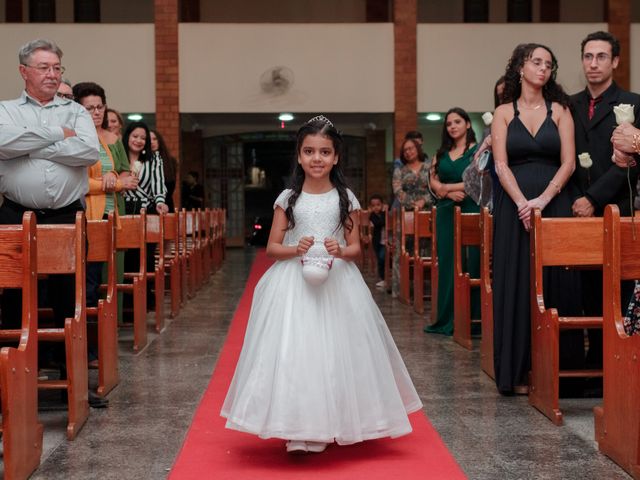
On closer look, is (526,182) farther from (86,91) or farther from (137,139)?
(137,139)

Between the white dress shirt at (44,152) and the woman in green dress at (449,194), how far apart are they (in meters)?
3.46

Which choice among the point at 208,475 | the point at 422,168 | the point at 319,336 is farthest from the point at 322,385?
the point at 422,168

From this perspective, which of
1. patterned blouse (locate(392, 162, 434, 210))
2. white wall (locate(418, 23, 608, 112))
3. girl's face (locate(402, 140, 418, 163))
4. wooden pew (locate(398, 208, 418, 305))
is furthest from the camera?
white wall (locate(418, 23, 608, 112))

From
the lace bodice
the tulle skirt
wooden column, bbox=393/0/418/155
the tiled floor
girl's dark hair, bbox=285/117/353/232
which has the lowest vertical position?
the tiled floor

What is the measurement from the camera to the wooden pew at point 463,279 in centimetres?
697

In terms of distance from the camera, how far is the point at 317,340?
3924mm

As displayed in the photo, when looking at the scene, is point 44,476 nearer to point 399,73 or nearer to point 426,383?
point 426,383

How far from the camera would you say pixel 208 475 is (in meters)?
3.74

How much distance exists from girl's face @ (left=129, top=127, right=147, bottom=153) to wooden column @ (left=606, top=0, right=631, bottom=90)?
1092 cm

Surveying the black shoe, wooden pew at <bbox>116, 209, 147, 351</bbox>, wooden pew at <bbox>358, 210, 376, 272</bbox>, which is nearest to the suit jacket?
the black shoe

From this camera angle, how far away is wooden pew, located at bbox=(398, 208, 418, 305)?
10008 millimetres

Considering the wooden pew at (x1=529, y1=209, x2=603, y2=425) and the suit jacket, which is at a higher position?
the suit jacket

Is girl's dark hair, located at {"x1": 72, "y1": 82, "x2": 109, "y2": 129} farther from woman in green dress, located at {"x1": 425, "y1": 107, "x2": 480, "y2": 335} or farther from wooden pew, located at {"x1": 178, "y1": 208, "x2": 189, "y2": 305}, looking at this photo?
wooden pew, located at {"x1": 178, "y1": 208, "x2": 189, "y2": 305}

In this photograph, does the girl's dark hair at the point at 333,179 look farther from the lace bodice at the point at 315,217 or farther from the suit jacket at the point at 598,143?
the suit jacket at the point at 598,143
